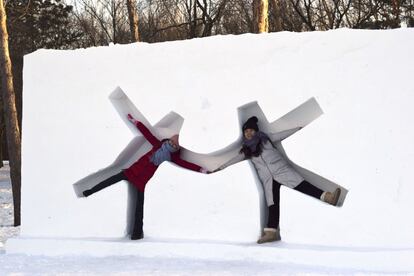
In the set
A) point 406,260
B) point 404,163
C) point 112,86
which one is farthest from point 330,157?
point 112,86

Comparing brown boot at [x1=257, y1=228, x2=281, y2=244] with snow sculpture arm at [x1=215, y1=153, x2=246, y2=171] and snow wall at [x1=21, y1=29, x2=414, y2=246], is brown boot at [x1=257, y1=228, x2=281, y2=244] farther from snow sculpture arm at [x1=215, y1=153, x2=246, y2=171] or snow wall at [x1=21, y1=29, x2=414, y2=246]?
snow sculpture arm at [x1=215, y1=153, x2=246, y2=171]

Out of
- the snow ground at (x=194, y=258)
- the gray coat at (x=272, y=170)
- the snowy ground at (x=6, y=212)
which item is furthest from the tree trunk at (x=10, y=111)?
the gray coat at (x=272, y=170)

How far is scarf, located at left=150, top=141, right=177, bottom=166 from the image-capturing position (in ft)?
16.7

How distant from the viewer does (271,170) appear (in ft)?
15.6

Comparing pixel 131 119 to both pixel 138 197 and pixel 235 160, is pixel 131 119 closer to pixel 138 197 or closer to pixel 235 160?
pixel 138 197

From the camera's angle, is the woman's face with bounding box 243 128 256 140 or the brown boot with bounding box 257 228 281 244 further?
the woman's face with bounding box 243 128 256 140

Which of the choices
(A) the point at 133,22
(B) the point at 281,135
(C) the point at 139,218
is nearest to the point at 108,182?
(C) the point at 139,218

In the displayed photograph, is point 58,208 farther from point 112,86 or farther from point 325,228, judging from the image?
point 325,228

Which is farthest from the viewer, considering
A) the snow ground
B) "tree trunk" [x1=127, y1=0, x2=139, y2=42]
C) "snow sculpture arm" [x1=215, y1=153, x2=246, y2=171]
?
"tree trunk" [x1=127, y1=0, x2=139, y2=42]

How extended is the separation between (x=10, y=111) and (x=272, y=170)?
21.2 feet

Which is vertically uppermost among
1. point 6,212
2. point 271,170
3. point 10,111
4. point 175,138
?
point 10,111

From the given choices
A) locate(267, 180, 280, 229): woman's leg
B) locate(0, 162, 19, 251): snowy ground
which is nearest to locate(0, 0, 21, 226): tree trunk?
locate(0, 162, 19, 251): snowy ground

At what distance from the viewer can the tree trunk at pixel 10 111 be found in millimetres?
9555

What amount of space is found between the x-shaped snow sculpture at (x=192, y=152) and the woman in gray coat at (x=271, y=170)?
62mm
